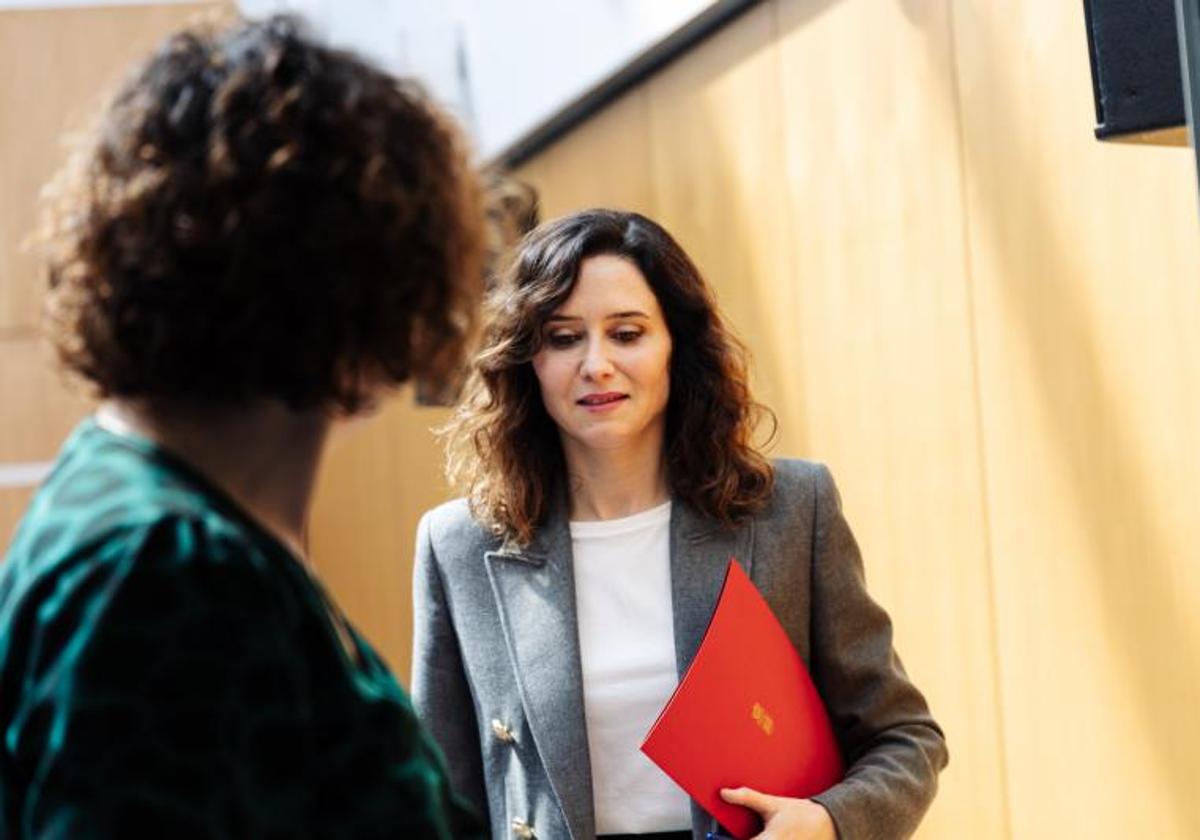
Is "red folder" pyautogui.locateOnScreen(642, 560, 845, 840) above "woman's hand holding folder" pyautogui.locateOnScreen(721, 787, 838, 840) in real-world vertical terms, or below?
above

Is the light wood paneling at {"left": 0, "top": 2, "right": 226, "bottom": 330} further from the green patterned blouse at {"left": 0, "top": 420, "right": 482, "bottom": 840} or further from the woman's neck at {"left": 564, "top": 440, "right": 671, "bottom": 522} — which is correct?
the green patterned blouse at {"left": 0, "top": 420, "right": 482, "bottom": 840}

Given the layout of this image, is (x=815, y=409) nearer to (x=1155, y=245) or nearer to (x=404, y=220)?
(x=1155, y=245)

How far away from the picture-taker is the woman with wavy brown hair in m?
2.14

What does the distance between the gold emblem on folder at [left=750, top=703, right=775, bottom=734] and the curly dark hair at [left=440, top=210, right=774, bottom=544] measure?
0.29m

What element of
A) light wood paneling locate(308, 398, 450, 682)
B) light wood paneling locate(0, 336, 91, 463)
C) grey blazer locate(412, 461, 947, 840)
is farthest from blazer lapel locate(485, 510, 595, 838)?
light wood paneling locate(0, 336, 91, 463)

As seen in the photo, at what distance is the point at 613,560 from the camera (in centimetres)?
228

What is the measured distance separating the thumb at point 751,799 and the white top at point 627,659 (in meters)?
0.12

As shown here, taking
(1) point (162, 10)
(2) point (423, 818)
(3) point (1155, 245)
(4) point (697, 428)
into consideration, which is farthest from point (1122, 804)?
(1) point (162, 10)

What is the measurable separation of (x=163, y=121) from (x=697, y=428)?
1303 millimetres

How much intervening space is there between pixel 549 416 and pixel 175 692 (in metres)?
1.47

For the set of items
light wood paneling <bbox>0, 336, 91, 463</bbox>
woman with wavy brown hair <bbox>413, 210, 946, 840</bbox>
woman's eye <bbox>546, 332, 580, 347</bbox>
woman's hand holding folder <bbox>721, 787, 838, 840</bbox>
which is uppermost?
light wood paneling <bbox>0, 336, 91, 463</bbox>

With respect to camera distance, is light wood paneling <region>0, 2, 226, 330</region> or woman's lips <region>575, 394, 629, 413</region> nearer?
woman's lips <region>575, 394, 629, 413</region>

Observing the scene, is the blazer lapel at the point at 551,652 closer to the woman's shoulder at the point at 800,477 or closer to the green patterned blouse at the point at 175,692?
the woman's shoulder at the point at 800,477

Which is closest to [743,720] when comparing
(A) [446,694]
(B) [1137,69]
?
(A) [446,694]
